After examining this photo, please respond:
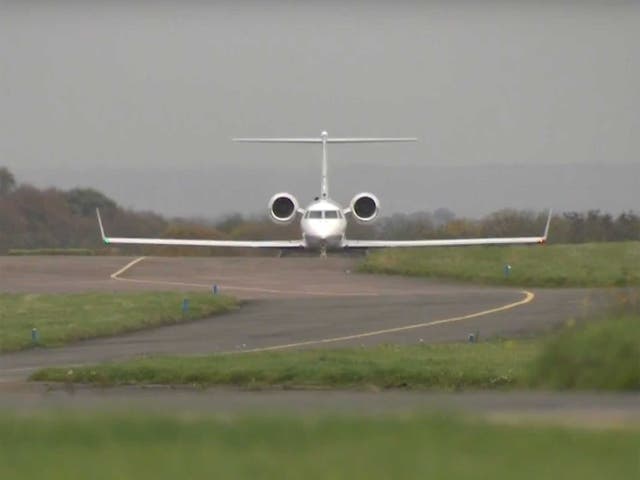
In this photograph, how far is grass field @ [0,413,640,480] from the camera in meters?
7.23

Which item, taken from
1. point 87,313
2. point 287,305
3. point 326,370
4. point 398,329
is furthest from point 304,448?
point 287,305

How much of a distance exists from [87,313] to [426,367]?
1057 cm

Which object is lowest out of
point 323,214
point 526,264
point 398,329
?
point 398,329

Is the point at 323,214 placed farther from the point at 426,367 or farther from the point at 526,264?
the point at 426,367

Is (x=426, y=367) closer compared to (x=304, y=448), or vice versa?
(x=304, y=448)

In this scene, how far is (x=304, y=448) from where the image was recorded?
8023 millimetres

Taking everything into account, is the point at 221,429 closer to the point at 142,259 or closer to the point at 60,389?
the point at 60,389

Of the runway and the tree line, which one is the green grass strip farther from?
the tree line

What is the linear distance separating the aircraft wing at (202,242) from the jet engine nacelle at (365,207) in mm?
2028

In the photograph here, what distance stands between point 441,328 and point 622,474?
16.0 m

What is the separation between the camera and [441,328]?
75.9ft

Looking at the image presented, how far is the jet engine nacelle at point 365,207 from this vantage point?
46.5 metres

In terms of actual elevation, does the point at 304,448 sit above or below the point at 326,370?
above

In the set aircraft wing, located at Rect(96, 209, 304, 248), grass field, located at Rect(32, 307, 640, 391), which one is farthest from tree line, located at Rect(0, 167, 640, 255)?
grass field, located at Rect(32, 307, 640, 391)
